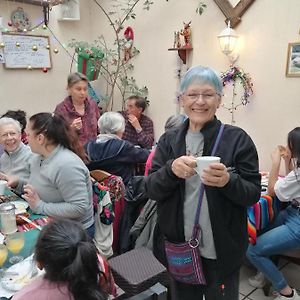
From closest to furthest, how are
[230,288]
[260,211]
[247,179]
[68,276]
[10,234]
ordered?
[68,276] < [247,179] < [230,288] < [10,234] < [260,211]

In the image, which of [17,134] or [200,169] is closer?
[200,169]

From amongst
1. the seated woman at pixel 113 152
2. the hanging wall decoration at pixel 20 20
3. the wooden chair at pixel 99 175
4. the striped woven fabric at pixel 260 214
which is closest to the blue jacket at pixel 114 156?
the seated woman at pixel 113 152

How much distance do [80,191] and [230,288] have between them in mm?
907

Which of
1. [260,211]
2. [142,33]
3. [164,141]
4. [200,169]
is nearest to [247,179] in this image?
[200,169]

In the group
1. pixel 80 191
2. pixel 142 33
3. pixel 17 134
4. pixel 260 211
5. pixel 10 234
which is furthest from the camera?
pixel 142 33

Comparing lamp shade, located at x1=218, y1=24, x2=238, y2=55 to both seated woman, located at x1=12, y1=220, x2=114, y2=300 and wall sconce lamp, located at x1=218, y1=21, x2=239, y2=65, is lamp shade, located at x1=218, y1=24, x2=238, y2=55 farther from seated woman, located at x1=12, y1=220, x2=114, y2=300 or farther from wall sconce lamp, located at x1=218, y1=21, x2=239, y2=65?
seated woman, located at x1=12, y1=220, x2=114, y2=300

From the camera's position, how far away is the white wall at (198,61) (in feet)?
8.59

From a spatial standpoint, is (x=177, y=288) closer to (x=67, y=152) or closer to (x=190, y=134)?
(x=190, y=134)

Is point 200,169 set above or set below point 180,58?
below

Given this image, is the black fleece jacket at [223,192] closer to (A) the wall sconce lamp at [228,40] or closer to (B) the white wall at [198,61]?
(B) the white wall at [198,61]

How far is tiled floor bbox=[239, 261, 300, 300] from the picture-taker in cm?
213

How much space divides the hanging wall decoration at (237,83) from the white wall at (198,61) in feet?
0.16

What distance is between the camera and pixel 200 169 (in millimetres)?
949

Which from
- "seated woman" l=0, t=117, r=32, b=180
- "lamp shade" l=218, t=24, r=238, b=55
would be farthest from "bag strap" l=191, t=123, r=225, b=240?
"lamp shade" l=218, t=24, r=238, b=55
